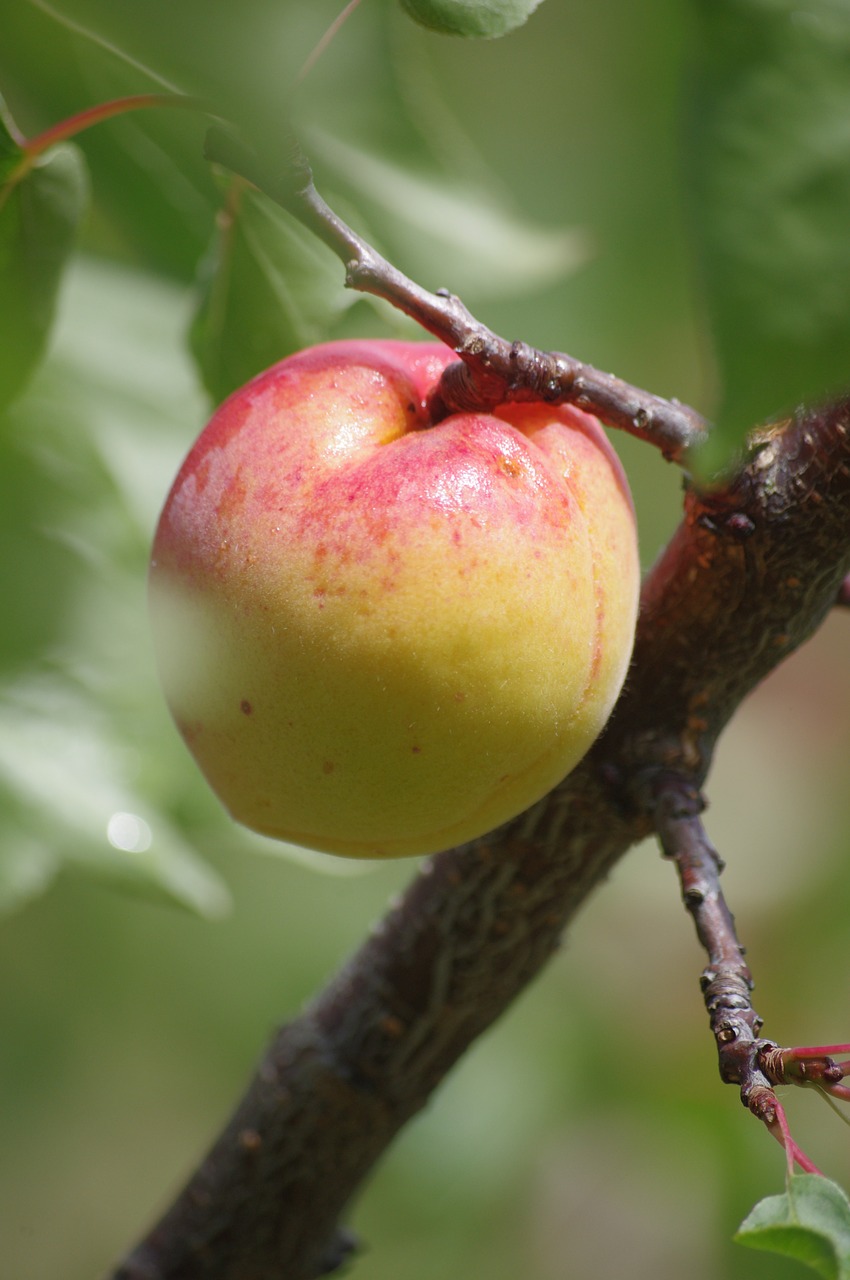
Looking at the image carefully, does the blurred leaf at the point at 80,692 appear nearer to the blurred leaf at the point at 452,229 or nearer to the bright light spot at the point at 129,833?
the bright light spot at the point at 129,833

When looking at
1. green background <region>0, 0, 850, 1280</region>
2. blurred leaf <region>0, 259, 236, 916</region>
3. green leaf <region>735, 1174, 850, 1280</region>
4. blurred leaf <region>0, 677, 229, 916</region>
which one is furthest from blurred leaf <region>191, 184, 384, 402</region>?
green leaf <region>735, 1174, 850, 1280</region>

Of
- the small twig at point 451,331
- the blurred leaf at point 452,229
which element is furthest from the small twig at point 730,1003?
the blurred leaf at point 452,229

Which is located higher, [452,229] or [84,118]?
[452,229]

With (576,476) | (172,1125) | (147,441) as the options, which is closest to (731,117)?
(576,476)

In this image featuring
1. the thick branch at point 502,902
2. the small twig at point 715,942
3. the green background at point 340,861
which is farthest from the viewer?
the green background at point 340,861

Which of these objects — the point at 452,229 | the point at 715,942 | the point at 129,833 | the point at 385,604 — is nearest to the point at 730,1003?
the point at 715,942

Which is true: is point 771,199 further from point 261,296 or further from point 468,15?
point 261,296

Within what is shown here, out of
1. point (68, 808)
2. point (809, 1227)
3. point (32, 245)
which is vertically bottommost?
point (809, 1227)
